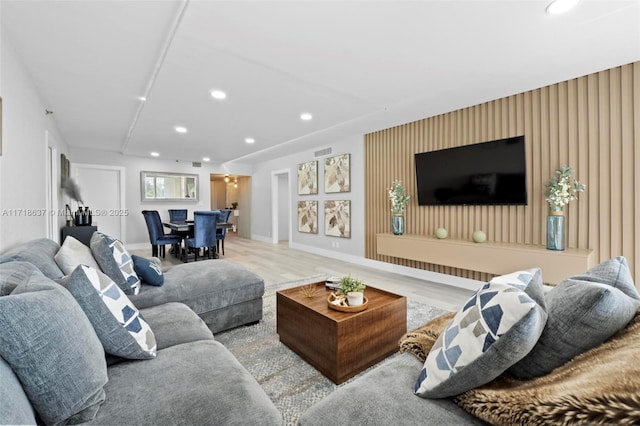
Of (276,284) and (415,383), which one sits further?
(276,284)

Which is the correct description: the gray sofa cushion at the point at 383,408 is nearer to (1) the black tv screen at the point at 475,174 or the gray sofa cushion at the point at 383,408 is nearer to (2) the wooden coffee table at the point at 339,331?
(2) the wooden coffee table at the point at 339,331

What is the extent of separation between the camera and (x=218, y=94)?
11.1ft

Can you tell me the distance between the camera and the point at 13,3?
1.89 meters

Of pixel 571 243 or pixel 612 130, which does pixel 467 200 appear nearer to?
pixel 571 243

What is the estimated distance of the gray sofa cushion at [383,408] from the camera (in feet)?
2.80

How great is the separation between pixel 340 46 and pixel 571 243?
125 inches

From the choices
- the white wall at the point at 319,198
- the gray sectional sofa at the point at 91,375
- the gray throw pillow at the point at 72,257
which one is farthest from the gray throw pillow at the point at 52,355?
the white wall at the point at 319,198

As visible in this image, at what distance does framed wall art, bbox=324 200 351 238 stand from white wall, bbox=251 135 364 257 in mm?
89

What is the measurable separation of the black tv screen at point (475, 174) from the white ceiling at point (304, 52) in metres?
0.62

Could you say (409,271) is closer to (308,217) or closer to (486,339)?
(308,217)

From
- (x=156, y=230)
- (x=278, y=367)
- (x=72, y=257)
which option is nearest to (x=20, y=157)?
(x=72, y=257)

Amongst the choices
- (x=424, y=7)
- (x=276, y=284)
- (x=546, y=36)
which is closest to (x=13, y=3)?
(x=424, y=7)

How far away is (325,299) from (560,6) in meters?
2.61

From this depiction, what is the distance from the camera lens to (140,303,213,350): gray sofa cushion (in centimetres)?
150
